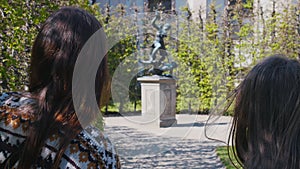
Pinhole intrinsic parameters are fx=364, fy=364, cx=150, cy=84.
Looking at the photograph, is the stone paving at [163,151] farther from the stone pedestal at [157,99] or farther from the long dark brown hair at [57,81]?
the long dark brown hair at [57,81]

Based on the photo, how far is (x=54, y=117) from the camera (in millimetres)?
1165

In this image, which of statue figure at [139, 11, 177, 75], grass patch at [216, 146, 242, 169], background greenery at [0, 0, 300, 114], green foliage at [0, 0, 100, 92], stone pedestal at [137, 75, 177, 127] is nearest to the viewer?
green foliage at [0, 0, 100, 92]

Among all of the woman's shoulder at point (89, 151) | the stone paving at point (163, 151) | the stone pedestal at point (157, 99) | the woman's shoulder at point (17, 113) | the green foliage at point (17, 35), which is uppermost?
the green foliage at point (17, 35)

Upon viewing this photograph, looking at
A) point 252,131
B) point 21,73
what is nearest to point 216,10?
point 21,73

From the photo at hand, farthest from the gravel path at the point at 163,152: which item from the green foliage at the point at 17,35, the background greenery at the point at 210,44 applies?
the background greenery at the point at 210,44

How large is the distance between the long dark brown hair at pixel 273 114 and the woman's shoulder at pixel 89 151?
1.54ft

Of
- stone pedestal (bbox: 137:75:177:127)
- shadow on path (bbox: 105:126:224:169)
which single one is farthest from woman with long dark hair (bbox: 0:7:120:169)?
stone pedestal (bbox: 137:75:177:127)

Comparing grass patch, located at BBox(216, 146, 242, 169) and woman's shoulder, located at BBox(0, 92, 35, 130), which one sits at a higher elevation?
woman's shoulder, located at BBox(0, 92, 35, 130)

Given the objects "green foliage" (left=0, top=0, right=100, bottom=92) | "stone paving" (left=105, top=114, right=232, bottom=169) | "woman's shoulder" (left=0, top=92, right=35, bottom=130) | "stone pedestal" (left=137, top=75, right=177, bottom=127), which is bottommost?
"stone paving" (left=105, top=114, right=232, bottom=169)

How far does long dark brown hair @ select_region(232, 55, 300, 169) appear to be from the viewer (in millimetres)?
1117

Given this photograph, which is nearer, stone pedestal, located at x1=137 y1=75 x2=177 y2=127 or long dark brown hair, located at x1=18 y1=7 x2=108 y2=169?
long dark brown hair, located at x1=18 y1=7 x2=108 y2=169

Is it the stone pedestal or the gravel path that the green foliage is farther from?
the stone pedestal

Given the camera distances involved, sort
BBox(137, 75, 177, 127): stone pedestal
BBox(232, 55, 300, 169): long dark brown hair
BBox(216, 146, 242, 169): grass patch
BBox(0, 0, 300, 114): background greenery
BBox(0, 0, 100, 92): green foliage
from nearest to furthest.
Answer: BBox(232, 55, 300, 169): long dark brown hair < BBox(0, 0, 100, 92): green foliage < BBox(216, 146, 242, 169): grass patch < BBox(137, 75, 177, 127): stone pedestal < BBox(0, 0, 300, 114): background greenery

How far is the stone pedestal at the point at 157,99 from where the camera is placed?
9266mm
